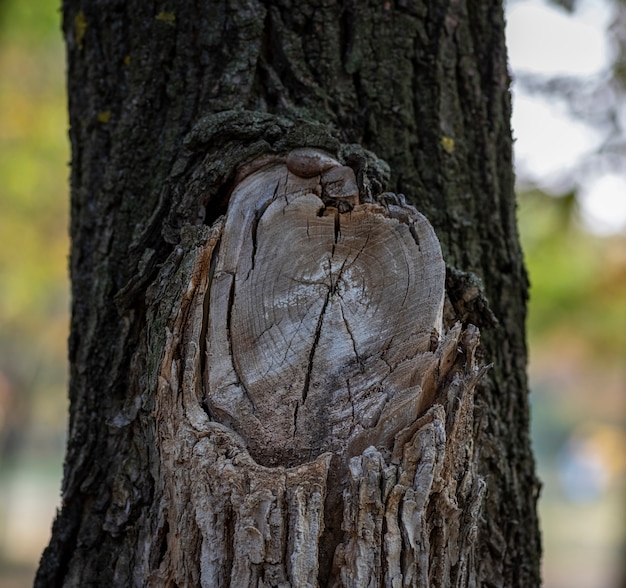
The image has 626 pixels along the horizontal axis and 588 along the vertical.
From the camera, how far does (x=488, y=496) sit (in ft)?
6.07

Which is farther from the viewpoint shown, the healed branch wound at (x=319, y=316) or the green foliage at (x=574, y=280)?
the green foliage at (x=574, y=280)

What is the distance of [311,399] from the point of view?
146 centimetres

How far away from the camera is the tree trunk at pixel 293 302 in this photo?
1385 millimetres

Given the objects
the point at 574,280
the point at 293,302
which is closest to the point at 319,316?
the point at 293,302

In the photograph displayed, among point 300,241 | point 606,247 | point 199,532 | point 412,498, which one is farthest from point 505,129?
point 606,247

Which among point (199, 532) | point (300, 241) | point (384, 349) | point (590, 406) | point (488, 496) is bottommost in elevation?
point (199, 532)

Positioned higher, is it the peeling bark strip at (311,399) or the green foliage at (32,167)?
the green foliage at (32,167)

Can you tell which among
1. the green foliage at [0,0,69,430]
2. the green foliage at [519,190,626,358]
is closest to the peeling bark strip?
the green foliage at [519,190,626,358]

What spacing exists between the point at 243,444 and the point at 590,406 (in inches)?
1161

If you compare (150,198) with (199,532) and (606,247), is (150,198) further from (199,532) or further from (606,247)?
(606,247)

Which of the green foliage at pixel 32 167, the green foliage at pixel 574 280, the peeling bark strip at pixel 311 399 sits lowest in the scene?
the peeling bark strip at pixel 311 399

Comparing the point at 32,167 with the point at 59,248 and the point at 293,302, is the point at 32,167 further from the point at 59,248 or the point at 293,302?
the point at 293,302

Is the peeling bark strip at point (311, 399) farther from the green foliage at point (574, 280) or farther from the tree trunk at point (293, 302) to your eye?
the green foliage at point (574, 280)

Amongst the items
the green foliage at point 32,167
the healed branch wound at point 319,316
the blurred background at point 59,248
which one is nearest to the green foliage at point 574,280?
the blurred background at point 59,248
